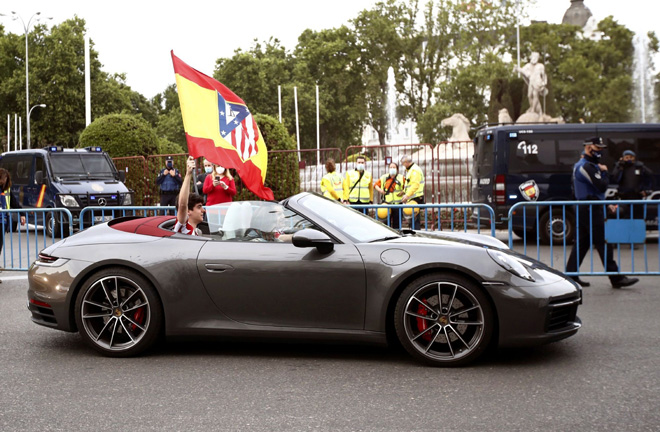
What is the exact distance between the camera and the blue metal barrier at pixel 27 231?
10695 millimetres

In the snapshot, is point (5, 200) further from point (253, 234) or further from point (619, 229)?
point (619, 229)

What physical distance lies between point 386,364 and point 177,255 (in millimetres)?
1638

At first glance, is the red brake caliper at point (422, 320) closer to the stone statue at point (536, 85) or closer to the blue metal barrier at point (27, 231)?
the blue metal barrier at point (27, 231)

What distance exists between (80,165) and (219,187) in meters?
9.84

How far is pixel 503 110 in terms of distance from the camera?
123 ft

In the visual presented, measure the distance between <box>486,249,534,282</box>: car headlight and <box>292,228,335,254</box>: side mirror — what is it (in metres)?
1.08

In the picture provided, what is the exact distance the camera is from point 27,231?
35.8 feet

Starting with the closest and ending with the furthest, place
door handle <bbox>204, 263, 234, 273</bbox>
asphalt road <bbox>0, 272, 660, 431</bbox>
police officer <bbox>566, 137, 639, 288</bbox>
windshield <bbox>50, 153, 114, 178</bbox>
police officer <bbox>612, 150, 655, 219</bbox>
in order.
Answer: asphalt road <bbox>0, 272, 660, 431</bbox>
door handle <bbox>204, 263, 234, 273</bbox>
police officer <bbox>566, 137, 639, 288</bbox>
police officer <bbox>612, 150, 655, 219</bbox>
windshield <bbox>50, 153, 114, 178</bbox>

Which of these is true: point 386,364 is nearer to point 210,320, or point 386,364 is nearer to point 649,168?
point 210,320

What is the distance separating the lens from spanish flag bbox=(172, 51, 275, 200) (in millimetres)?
7676

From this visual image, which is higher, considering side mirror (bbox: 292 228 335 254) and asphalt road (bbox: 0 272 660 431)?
side mirror (bbox: 292 228 335 254)

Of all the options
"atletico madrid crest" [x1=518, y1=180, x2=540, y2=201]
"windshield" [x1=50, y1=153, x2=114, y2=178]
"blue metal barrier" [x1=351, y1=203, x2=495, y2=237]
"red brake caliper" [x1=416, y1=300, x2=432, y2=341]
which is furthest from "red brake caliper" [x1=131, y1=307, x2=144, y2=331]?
"windshield" [x1=50, y1=153, x2=114, y2=178]

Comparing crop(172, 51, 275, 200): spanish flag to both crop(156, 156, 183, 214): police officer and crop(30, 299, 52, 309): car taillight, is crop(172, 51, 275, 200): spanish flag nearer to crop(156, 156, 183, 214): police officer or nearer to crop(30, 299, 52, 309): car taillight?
crop(30, 299, 52, 309): car taillight

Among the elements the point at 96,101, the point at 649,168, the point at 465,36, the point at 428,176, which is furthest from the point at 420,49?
the point at 649,168
